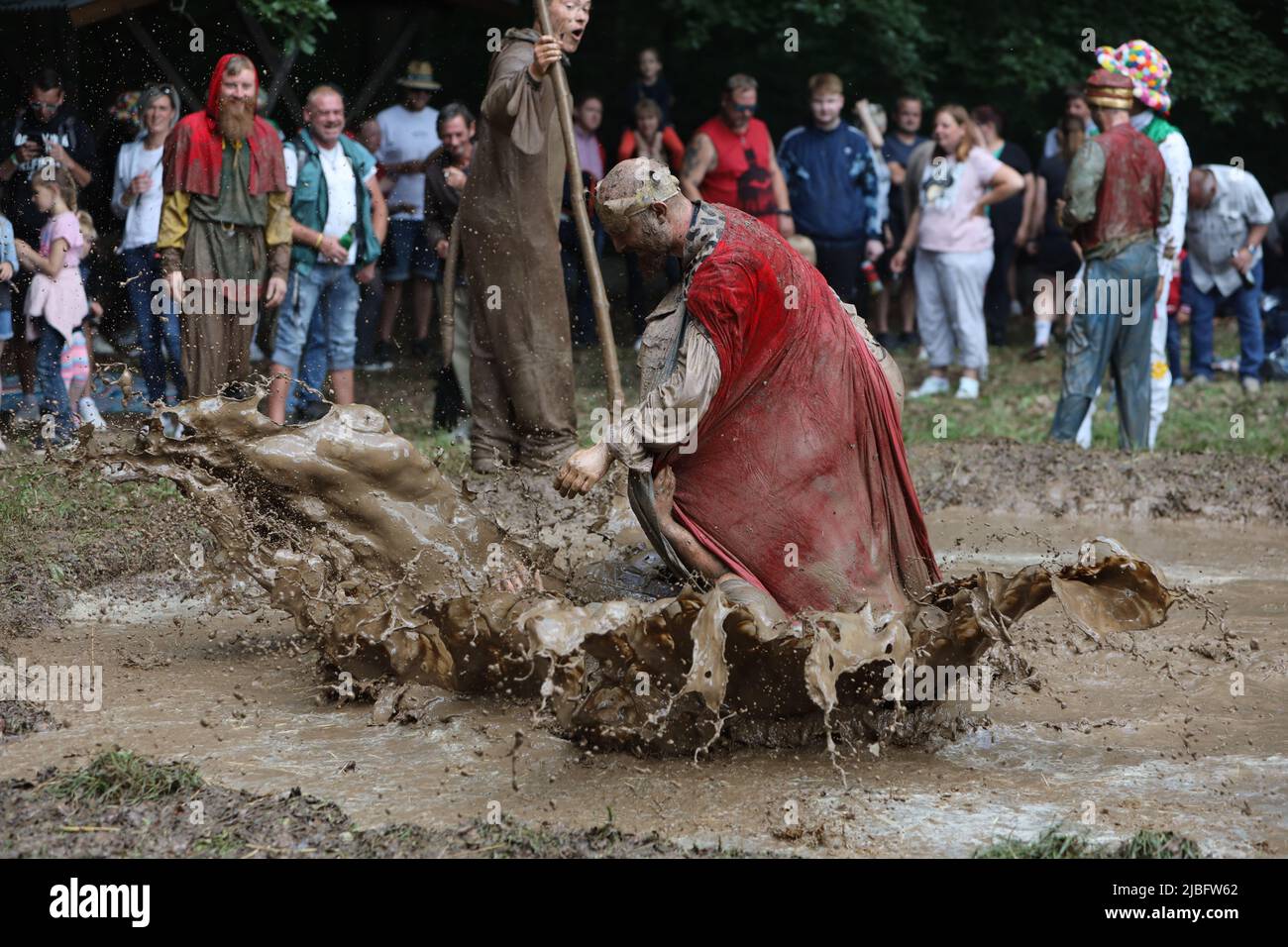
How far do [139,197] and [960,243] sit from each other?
20.0 feet

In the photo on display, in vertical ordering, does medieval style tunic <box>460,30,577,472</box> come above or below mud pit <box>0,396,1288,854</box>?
above

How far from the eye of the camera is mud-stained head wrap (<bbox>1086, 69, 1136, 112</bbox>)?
32.7 ft

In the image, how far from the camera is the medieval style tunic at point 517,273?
27.9ft

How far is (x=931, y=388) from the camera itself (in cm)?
1306

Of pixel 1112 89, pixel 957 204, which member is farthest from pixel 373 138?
pixel 1112 89

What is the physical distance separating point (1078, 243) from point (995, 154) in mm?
4450

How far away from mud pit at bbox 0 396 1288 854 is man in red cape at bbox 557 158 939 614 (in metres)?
0.55

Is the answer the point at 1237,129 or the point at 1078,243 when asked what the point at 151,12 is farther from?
the point at 1237,129

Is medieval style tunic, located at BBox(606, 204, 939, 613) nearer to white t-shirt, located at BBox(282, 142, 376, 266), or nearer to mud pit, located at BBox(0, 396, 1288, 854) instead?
mud pit, located at BBox(0, 396, 1288, 854)

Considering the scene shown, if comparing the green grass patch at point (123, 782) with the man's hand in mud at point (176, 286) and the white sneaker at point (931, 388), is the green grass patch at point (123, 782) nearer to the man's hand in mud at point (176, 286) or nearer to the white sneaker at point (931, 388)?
the man's hand in mud at point (176, 286)

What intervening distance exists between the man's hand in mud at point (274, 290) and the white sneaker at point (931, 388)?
545cm

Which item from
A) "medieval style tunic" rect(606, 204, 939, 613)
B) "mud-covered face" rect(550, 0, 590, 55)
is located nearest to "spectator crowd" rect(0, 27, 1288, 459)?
"mud-covered face" rect(550, 0, 590, 55)

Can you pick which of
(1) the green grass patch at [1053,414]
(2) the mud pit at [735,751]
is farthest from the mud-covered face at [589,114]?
(2) the mud pit at [735,751]

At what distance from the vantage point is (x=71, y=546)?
7.40 meters
